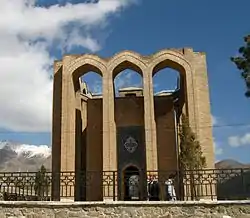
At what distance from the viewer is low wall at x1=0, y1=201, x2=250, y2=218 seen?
28.6ft

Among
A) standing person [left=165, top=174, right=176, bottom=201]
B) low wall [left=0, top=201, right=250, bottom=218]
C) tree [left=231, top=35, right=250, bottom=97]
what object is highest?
tree [left=231, top=35, right=250, bottom=97]

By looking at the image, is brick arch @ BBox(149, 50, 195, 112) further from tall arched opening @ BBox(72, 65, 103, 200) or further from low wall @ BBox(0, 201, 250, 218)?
low wall @ BBox(0, 201, 250, 218)

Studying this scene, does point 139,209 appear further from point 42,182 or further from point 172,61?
point 172,61

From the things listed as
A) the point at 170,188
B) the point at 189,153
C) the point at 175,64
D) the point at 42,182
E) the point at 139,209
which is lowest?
the point at 139,209

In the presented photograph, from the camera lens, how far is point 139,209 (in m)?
8.80

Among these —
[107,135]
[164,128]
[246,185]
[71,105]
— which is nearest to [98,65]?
[71,105]

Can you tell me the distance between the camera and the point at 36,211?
8.91 m

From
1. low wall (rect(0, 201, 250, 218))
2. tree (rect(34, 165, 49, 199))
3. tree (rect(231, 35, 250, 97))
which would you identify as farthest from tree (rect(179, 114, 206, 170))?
low wall (rect(0, 201, 250, 218))

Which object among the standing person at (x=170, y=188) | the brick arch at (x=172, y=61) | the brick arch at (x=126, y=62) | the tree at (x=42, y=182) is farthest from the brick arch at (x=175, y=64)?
the tree at (x=42, y=182)

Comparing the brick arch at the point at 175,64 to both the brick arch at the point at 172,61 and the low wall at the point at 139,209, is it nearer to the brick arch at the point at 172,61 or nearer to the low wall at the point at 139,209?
the brick arch at the point at 172,61

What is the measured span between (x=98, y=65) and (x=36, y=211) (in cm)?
1572

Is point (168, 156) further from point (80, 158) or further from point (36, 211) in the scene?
point (36, 211)

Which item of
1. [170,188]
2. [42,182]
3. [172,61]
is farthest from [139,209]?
[172,61]

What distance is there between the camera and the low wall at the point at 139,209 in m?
8.71
